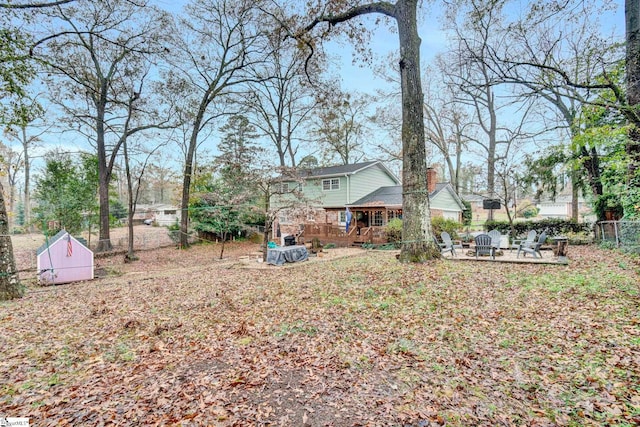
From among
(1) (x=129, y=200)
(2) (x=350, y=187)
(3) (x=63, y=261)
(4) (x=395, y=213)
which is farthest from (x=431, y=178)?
(3) (x=63, y=261)

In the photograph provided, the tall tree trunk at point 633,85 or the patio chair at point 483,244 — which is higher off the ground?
the tall tree trunk at point 633,85

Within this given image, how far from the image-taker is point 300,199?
1516cm

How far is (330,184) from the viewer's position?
22.5 m

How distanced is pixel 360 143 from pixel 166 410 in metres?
28.4

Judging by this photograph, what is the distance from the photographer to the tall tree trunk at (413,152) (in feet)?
26.9

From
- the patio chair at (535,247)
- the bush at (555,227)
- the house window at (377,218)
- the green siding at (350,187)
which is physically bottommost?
the patio chair at (535,247)

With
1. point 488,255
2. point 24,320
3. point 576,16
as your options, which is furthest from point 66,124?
point 576,16

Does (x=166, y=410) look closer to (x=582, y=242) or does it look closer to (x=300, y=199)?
(x=300, y=199)

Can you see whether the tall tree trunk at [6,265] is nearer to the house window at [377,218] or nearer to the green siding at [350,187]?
the green siding at [350,187]

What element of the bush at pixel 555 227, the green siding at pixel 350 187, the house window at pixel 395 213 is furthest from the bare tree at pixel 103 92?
the bush at pixel 555 227

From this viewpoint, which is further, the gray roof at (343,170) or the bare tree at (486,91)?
the gray roof at (343,170)

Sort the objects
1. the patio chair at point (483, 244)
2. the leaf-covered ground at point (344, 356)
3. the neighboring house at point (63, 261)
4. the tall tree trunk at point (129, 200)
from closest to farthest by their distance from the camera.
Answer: the leaf-covered ground at point (344, 356) < the patio chair at point (483, 244) < the neighboring house at point (63, 261) < the tall tree trunk at point (129, 200)

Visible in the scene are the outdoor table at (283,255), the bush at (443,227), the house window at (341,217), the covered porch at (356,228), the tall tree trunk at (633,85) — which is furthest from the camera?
the house window at (341,217)

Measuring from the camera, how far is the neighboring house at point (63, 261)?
10648 millimetres
